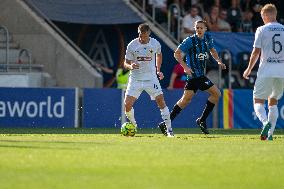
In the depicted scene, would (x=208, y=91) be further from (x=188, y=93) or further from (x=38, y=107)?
(x=38, y=107)

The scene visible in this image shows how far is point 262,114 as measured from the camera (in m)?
17.8

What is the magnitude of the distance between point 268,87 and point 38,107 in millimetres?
9089

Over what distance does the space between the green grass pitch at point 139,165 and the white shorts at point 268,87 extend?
5.10 feet

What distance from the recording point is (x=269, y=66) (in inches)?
697

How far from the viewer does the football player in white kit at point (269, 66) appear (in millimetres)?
17625

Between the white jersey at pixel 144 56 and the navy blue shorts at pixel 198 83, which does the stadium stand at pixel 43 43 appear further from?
the white jersey at pixel 144 56

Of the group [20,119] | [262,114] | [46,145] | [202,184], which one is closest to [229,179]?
[202,184]

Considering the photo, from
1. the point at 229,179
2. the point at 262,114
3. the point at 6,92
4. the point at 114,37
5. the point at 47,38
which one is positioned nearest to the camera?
the point at 229,179

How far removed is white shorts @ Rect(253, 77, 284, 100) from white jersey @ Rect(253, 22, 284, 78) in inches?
4.2

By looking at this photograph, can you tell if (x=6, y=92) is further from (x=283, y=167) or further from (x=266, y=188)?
(x=266, y=188)

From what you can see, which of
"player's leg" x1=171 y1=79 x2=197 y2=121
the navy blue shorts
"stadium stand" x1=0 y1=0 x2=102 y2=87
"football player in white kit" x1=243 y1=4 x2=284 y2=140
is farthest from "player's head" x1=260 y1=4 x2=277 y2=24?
"stadium stand" x1=0 y1=0 x2=102 y2=87

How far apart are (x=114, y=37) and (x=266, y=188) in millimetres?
21841

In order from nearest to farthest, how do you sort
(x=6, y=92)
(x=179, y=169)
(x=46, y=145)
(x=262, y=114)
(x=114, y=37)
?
(x=179, y=169) < (x=46, y=145) < (x=262, y=114) < (x=6, y=92) < (x=114, y=37)

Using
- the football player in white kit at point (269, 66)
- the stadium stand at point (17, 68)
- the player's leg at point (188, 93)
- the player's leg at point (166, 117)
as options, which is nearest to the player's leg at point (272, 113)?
the football player in white kit at point (269, 66)
